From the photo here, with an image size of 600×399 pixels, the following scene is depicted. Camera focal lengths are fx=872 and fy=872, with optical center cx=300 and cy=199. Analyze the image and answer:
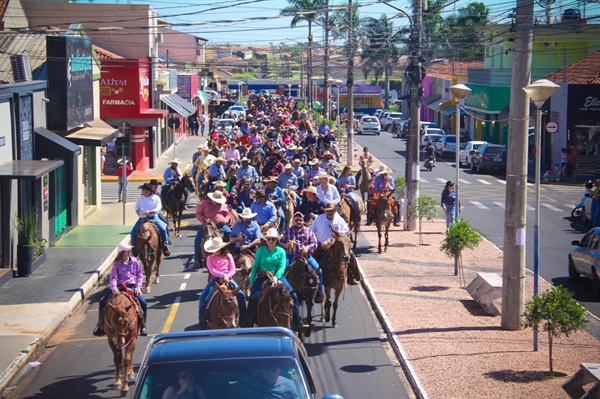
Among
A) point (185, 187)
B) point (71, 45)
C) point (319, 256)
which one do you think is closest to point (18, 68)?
point (71, 45)

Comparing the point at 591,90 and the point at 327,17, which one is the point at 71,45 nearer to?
the point at 591,90

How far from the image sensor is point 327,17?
217 ft

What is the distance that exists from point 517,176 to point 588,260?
5457 millimetres

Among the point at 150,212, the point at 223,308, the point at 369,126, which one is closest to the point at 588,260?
the point at 150,212

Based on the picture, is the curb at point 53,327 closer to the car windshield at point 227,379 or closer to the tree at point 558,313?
the car windshield at point 227,379

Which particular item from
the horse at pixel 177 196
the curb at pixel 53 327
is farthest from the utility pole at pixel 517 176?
the horse at pixel 177 196

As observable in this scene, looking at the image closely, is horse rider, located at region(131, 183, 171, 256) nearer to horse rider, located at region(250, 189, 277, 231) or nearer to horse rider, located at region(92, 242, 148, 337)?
horse rider, located at region(250, 189, 277, 231)

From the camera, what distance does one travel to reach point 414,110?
2644 cm

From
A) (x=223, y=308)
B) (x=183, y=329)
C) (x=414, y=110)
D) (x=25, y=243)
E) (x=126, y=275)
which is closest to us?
(x=223, y=308)

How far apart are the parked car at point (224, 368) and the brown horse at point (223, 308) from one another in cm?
457

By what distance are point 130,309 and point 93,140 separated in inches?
614

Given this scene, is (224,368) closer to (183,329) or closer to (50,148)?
(183,329)

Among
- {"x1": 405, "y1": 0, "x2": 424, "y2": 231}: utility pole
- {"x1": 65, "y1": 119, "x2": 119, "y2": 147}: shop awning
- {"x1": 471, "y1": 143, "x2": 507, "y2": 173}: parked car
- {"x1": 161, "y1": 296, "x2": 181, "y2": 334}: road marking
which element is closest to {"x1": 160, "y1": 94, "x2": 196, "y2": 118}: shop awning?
{"x1": 471, "y1": 143, "x2": 507, "y2": 173}: parked car

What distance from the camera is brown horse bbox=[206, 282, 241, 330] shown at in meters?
11.9
